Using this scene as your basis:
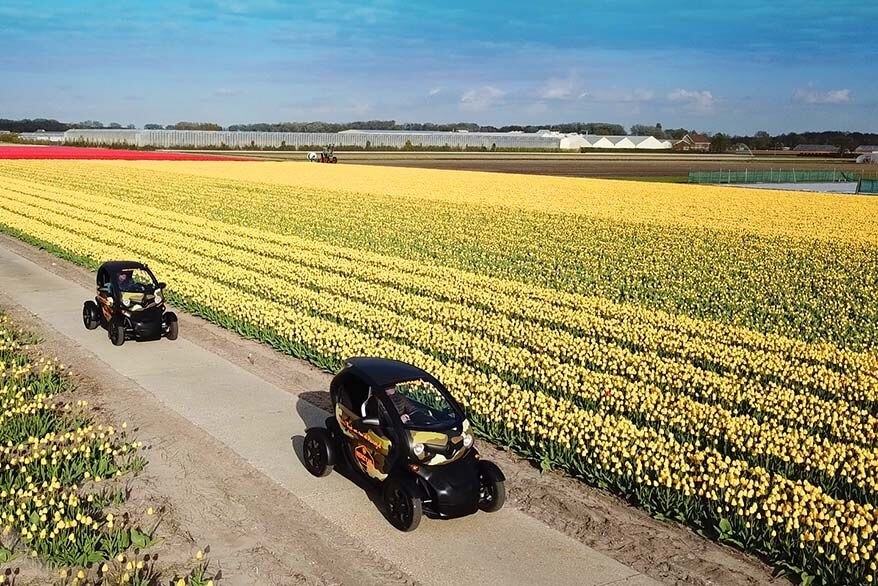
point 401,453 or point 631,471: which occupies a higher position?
point 401,453

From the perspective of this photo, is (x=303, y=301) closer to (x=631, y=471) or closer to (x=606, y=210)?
(x=631, y=471)

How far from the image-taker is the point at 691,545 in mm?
8047

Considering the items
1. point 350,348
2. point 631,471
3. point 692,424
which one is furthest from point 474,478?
point 350,348

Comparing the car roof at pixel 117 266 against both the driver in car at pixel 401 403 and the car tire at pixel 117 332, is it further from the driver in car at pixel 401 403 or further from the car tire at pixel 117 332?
the driver in car at pixel 401 403

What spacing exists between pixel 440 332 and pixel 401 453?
6.99 meters

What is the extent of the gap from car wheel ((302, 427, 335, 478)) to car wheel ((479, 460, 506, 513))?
1.71 metres

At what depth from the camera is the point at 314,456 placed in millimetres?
9234

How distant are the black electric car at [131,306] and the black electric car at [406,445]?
6.40 metres

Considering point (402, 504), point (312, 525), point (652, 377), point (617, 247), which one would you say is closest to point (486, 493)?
point (402, 504)

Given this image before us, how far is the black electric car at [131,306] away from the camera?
46.9 ft

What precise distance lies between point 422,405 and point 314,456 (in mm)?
1501

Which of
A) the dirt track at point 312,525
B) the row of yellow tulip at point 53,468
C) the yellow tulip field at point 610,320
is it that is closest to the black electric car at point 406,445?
the dirt track at point 312,525

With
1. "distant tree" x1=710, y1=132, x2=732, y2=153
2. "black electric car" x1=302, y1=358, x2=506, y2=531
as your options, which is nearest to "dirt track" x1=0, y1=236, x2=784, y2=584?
"black electric car" x1=302, y1=358, x2=506, y2=531

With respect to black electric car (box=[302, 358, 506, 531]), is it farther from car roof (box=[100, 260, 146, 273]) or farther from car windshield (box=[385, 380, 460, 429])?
car roof (box=[100, 260, 146, 273])
